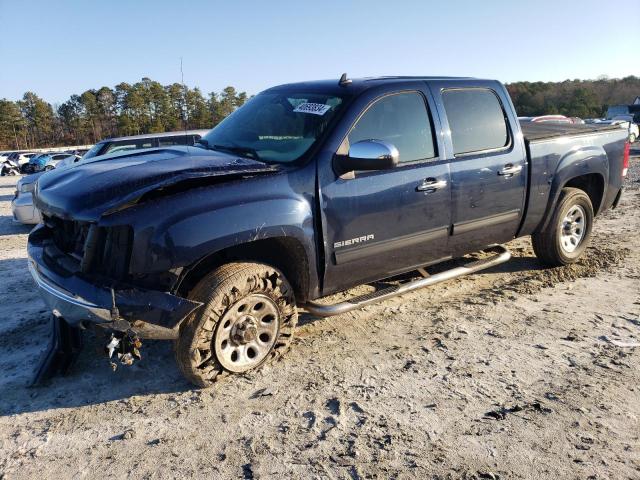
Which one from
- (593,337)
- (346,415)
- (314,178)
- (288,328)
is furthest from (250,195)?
(593,337)

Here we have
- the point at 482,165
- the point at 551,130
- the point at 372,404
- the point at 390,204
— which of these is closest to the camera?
the point at 372,404

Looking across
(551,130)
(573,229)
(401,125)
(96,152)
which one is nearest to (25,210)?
(96,152)

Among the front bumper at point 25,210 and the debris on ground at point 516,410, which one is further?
the front bumper at point 25,210

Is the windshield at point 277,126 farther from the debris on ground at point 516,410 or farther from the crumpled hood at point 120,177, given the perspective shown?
the debris on ground at point 516,410

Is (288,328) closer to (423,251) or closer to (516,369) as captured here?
(423,251)

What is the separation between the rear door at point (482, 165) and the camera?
422cm

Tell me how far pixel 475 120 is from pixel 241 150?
206 centimetres

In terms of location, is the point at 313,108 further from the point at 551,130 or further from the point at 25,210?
the point at 25,210

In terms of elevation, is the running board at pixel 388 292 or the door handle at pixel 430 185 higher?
the door handle at pixel 430 185

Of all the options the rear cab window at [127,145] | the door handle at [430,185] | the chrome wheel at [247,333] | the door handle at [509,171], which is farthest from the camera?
the rear cab window at [127,145]

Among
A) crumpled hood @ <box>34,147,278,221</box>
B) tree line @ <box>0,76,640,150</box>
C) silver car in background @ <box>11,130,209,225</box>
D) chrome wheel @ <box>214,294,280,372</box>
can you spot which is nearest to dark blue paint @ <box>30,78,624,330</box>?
crumpled hood @ <box>34,147,278,221</box>

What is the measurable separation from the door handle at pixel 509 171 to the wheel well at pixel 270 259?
2.09m

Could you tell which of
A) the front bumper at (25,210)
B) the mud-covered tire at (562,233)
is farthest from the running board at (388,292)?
the front bumper at (25,210)

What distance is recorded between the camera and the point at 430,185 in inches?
156
